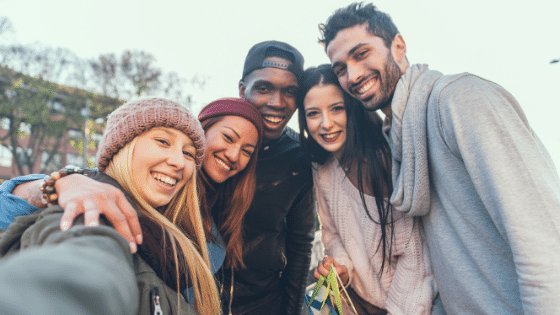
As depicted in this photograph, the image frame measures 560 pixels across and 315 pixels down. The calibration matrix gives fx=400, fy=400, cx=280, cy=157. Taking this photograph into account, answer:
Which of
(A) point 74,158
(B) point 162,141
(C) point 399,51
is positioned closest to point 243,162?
(B) point 162,141

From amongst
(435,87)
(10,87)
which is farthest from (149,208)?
(10,87)

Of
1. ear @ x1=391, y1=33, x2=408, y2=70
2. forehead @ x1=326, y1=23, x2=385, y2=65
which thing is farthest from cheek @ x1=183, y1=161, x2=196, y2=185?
ear @ x1=391, y1=33, x2=408, y2=70

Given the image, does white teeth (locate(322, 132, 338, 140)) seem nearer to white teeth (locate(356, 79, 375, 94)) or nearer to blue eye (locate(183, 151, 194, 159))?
white teeth (locate(356, 79, 375, 94))

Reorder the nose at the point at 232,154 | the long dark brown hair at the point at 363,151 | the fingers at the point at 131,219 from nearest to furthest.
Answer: the fingers at the point at 131,219
the long dark brown hair at the point at 363,151
the nose at the point at 232,154

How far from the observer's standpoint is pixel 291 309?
375 cm

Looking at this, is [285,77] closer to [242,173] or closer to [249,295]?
[242,173]

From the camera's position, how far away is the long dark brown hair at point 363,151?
2699mm

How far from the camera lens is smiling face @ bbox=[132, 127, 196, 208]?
2055mm

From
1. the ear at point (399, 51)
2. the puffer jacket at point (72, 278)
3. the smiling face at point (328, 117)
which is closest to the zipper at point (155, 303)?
the puffer jacket at point (72, 278)

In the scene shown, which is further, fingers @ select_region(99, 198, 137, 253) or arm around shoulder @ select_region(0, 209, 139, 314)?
fingers @ select_region(99, 198, 137, 253)

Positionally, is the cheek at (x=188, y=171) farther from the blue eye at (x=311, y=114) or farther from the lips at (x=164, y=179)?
the blue eye at (x=311, y=114)

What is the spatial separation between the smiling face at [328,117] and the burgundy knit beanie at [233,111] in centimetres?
43

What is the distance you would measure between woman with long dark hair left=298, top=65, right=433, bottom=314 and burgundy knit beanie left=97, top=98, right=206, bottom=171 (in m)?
1.22

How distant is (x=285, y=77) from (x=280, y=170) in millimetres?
855
